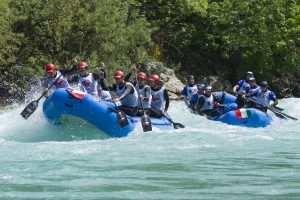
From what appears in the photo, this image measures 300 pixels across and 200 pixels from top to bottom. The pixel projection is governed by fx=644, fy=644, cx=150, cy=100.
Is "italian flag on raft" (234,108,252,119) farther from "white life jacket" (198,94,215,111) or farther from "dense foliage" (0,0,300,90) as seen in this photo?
"dense foliage" (0,0,300,90)

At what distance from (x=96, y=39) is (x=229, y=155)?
12.8m

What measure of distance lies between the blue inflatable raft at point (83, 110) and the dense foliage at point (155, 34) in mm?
7859

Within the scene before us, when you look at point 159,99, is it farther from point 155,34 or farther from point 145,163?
point 155,34

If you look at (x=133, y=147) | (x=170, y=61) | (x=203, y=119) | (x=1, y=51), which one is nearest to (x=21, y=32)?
(x=1, y=51)

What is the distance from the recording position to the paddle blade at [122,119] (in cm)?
1295

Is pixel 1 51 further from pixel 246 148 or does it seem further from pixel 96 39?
pixel 246 148

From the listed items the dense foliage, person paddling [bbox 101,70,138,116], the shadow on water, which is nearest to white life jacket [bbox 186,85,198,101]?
person paddling [bbox 101,70,138,116]

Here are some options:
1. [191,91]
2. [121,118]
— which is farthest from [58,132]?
[191,91]

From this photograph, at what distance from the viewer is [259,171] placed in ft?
30.2

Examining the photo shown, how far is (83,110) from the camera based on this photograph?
12656 millimetres

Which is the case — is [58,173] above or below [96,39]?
above

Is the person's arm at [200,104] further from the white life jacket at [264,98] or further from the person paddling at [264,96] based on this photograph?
the white life jacket at [264,98]

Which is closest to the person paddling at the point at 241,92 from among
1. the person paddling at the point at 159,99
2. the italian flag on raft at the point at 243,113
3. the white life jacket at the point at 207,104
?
the white life jacket at the point at 207,104

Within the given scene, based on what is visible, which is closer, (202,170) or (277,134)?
(202,170)
